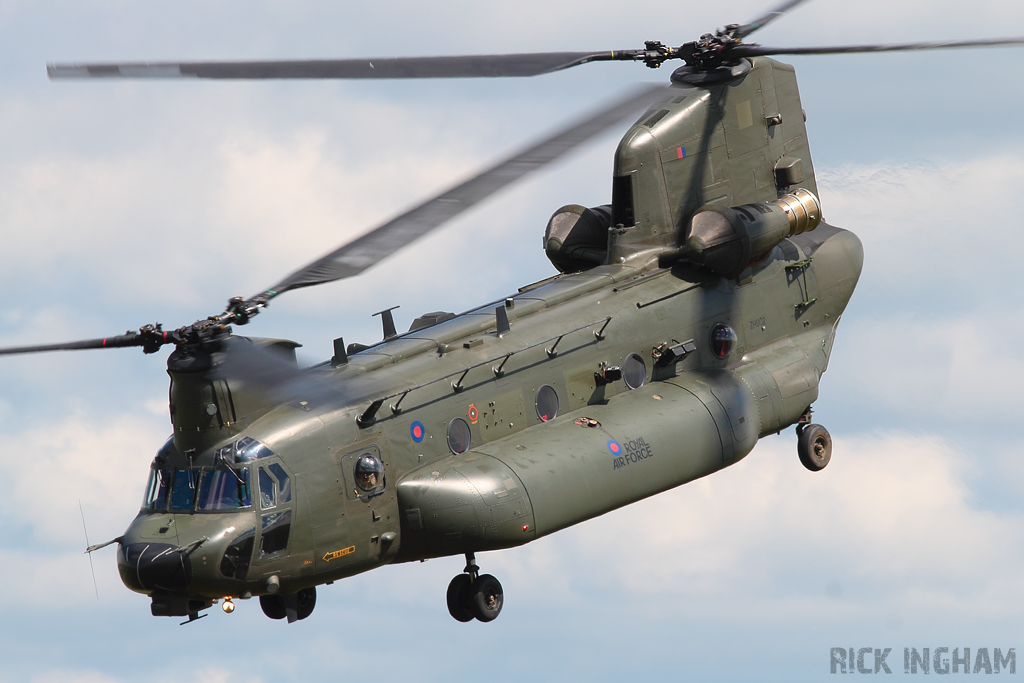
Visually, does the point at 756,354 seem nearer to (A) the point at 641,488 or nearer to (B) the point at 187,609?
(A) the point at 641,488

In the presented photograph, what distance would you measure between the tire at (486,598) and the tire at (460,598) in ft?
0.32

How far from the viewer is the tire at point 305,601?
Answer: 894 inches

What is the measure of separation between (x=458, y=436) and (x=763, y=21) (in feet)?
29.8

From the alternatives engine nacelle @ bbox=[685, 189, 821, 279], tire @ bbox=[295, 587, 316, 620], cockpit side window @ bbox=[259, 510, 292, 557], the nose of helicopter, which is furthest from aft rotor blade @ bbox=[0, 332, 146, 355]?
engine nacelle @ bbox=[685, 189, 821, 279]

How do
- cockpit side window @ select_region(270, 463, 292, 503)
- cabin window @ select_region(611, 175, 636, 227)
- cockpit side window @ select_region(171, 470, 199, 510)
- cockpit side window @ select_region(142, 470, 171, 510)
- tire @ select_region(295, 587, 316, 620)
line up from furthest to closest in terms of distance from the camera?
cabin window @ select_region(611, 175, 636, 227) → tire @ select_region(295, 587, 316, 620) → cockpit side window @ select_region(142, 470, 171, 510) → cockpit side window @ select_region(171, 470, 199, 510) → cockpit side window @ select_region(270, 463, 292, 503)

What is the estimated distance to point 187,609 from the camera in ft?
69.4

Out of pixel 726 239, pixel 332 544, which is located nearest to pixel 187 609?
pixel 332 544

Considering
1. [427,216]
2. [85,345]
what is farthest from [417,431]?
[85,345]

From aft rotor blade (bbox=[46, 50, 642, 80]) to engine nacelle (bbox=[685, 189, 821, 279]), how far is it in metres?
3.66

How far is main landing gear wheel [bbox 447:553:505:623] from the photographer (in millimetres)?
22672

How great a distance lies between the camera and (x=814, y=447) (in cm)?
2752

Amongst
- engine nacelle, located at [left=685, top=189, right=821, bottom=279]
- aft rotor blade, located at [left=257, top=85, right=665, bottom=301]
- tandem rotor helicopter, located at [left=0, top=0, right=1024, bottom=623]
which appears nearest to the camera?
aft rotor blade, located at [left=257, top=85, right=665, bottom=301]

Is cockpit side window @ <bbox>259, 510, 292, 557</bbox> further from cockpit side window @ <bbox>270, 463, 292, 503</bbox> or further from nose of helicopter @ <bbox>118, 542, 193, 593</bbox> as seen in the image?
nose of helicopter @ <bbox>118, 542, 193, 593</bbox>

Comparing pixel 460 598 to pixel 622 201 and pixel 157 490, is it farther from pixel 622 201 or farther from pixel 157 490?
pixel 622 201
